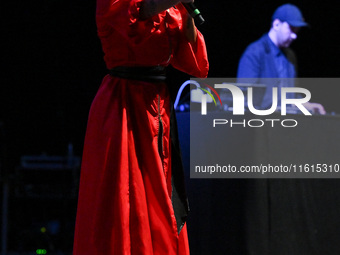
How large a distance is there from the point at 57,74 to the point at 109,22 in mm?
2955

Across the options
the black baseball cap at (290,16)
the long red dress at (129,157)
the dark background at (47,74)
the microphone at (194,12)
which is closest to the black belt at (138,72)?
the long red dress at (129,157)

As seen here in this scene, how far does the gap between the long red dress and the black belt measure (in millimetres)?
16

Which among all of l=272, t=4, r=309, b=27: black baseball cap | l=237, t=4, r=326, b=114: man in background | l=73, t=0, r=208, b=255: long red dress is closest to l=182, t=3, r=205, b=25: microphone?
l=73, t=0, r=208, b=255: long red dress

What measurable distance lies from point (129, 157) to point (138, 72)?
0.27 m

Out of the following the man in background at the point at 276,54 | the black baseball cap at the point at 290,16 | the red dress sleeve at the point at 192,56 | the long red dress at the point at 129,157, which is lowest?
the long red dress at the point at 129,157

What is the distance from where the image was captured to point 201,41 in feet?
6.47

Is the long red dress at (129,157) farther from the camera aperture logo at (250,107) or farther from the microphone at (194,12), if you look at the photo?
the camera aperture logo at (250,107)

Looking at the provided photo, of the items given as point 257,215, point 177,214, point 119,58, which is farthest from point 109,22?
point 257,215

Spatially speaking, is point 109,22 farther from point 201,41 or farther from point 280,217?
point 280,217

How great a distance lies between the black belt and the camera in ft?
6.22

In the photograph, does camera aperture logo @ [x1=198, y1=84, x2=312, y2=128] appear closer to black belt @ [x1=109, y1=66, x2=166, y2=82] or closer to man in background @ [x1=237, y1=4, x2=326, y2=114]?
man in background @ [x1=237, y1=4, x2=326, y2=114]

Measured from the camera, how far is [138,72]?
1899 millimetres

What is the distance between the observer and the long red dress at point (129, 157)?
1812 mm

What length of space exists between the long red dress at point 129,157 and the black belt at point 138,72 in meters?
0.02
